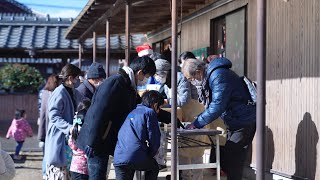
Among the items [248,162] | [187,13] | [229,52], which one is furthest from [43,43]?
[248,162]

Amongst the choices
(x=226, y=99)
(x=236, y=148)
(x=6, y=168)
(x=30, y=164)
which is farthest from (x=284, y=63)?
(x=30, y=164)

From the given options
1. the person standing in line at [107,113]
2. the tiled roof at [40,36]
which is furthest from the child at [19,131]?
the person standing in line at [107,113]

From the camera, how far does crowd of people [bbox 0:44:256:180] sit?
4785 mm

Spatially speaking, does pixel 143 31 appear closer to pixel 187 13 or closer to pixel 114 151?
pixel 187 13

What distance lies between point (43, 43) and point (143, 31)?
590 centimetres

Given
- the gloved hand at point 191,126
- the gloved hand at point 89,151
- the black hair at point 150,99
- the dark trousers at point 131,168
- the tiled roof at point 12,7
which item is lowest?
the dark trousers at point 131,168

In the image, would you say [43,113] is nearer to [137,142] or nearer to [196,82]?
[196,82]

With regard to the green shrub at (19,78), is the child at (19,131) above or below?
below

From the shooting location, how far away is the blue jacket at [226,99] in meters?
5.60

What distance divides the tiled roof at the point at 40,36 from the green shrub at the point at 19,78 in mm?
1622

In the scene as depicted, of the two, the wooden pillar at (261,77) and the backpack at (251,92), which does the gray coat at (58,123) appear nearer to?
the backpack at (251,92)

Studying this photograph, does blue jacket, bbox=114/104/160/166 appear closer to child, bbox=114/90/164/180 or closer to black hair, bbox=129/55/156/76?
child, bbox=114/90/164/180

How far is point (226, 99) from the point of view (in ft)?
18.5

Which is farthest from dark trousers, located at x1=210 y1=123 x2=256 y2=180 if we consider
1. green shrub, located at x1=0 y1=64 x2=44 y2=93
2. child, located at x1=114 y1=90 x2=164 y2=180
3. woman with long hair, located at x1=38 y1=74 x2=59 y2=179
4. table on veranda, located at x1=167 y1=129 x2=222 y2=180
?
green shrub, located at x1=0 y1=64 x2=44 y2=93
